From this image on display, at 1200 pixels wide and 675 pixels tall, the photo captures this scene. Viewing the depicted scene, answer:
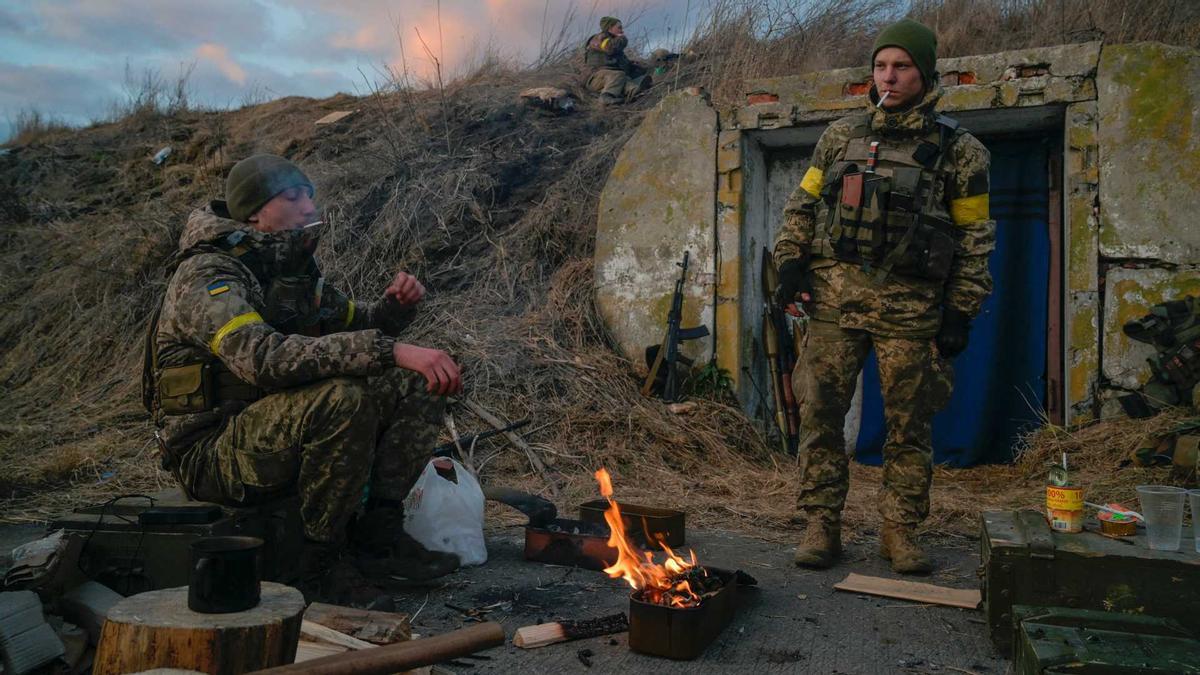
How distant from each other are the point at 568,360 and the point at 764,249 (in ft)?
6.27

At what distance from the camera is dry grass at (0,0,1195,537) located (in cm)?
610

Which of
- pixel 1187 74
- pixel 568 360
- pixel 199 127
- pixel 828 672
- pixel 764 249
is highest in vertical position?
pixel 199 127

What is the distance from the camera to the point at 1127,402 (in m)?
5.89

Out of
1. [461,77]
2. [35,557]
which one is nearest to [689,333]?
[35,557]

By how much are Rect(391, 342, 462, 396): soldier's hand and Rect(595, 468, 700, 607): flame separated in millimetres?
949

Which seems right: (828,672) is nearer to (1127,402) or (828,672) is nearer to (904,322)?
(904,322)

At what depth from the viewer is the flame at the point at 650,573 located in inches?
122

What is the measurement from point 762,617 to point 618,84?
7681 millimetres

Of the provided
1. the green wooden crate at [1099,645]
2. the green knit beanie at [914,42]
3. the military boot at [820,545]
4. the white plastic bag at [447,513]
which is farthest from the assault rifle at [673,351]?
the green wooden crate at [1099,645]

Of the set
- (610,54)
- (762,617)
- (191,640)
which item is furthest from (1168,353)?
(610,54)

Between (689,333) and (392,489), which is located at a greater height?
A: (689,333)

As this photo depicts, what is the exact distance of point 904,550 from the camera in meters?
4.01

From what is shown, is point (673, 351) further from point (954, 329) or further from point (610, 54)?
point (610, 54)

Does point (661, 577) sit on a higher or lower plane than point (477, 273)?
lower
